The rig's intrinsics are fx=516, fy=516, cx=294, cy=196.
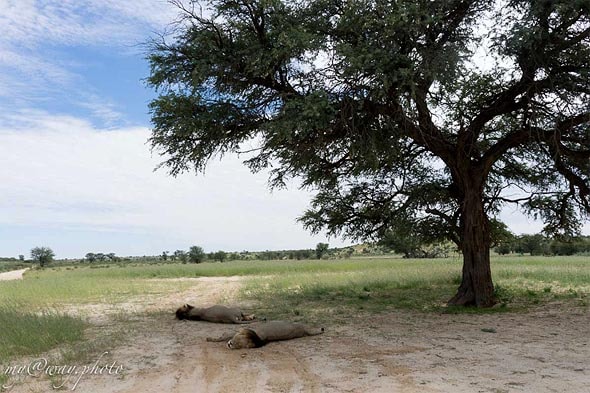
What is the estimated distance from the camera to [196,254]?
97.5m

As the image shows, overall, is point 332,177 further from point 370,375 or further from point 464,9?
point 370,375

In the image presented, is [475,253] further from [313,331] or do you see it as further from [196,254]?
[196,254]

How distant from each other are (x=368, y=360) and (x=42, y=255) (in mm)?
113347

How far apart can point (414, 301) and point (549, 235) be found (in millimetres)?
5505

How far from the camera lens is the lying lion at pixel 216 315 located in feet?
40.0

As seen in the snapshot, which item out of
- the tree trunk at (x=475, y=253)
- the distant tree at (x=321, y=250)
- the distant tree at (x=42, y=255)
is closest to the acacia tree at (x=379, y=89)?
the tree trunk at (x=475, y=253)

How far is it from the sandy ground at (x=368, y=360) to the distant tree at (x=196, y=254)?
86.7m

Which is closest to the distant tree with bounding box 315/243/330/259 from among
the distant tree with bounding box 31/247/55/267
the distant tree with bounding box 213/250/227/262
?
the distant tree with bounding box 213/250/227/262

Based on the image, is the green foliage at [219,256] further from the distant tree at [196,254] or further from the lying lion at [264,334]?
the lying lion at [264,334]

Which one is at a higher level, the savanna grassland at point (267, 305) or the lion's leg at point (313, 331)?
the savanna grassland at point (267, 305)

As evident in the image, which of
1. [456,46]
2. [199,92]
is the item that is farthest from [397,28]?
[199,92]

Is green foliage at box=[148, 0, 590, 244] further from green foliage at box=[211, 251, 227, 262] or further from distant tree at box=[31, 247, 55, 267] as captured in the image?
distant tree at box=[31, 247, 55, 267]

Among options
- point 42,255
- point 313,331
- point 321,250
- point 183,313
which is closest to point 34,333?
point 183,313

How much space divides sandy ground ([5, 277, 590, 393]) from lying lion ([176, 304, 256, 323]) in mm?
619
